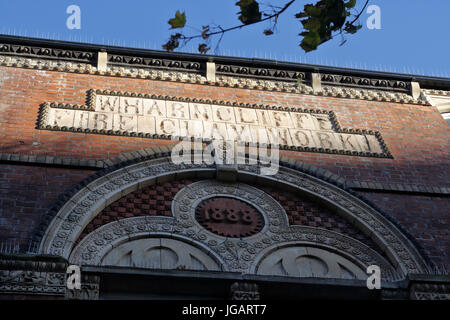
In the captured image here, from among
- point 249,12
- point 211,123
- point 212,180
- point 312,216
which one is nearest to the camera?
point 249,12

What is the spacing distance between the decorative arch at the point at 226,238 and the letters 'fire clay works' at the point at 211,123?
830 mm

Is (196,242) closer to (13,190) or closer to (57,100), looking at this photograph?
(13,190)

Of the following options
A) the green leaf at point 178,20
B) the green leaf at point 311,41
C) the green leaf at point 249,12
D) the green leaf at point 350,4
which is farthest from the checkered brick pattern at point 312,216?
the green leaf at point 178,20

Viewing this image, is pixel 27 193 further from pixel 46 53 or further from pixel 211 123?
pixel 46 53

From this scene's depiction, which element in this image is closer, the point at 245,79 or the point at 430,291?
the point at 430,291

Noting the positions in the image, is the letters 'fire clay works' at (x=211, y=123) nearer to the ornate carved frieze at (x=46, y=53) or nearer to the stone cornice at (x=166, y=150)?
the stone cornice at (x=166, y=150)

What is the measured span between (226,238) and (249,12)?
16.6 ft

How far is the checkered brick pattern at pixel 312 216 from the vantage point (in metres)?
11.2

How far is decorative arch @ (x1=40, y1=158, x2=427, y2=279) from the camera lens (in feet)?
33.5

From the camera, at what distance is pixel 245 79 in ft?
45.6

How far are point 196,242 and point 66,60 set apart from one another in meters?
4.81

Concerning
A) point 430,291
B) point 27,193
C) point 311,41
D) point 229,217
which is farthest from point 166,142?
point 311,41

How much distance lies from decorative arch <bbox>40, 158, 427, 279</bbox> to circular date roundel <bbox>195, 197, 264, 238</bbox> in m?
0.10
